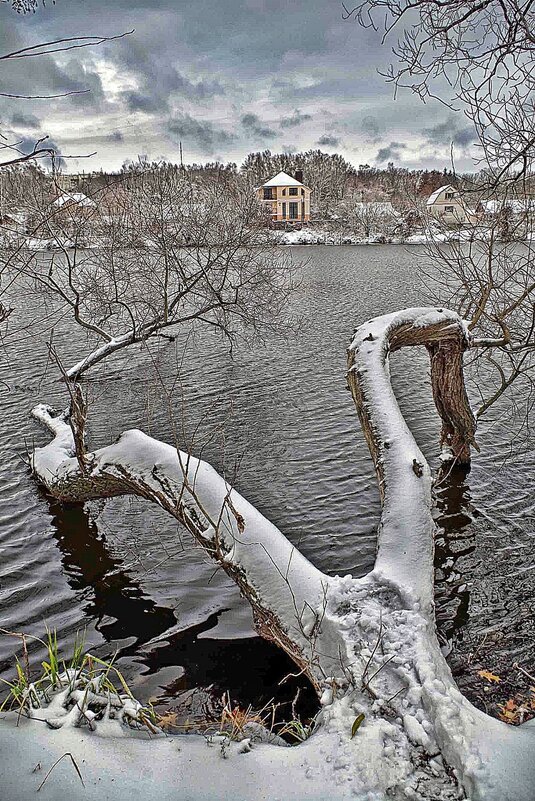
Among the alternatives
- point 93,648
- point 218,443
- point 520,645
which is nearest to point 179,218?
point 218,443

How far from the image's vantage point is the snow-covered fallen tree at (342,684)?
2.87 meters

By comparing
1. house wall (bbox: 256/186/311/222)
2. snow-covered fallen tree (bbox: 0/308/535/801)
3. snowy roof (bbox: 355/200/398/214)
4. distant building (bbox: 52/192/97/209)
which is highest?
house wall (bbox: 256/186/311/222)

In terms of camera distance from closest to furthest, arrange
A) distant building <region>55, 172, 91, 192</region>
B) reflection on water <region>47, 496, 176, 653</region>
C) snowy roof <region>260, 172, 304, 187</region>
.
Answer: distant building <region>55, 172, 91, 192</region>
reflection on water <region>47, 496, 176, 653</region>
snowy roof <region>260, 172, 304, 187</region>

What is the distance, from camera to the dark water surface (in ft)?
18.3

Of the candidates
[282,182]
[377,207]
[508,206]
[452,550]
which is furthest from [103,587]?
[282,182]

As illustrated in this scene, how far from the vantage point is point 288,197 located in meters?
70.9

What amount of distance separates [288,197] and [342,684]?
7215 centimetres

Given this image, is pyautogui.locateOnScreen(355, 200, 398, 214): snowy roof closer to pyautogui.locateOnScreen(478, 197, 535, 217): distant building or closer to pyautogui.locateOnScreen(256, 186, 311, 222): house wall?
pyautogui.locateOnScreen(256, 186, 311, 222): house wall

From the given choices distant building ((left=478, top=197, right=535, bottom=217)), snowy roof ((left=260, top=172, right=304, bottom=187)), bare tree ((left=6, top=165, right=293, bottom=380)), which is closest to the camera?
distant building ((left=478, top=197, right=535, bottom=217))

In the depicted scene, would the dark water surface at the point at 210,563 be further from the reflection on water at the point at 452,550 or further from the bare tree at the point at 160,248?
the bare tree at the point at 160,248

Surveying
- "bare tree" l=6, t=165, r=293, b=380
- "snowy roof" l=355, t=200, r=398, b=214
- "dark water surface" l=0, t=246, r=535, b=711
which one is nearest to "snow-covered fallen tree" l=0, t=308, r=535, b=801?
"dark water surface" l=0, t=246, r=535, b=711

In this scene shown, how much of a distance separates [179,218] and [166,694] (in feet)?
32.1

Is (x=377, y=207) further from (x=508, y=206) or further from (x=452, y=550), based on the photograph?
(x=452, y=550)

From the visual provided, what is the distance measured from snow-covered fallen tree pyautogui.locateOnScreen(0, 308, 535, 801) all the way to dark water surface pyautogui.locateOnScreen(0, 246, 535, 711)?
1.12 metres
